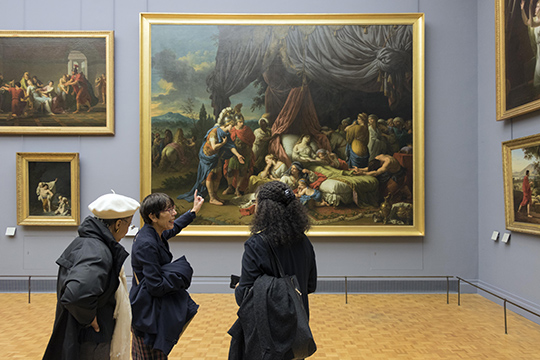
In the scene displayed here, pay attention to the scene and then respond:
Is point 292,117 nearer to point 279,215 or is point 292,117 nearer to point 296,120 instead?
point 296,120

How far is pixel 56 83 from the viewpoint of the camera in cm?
990

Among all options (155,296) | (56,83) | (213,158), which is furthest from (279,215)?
(56,83)

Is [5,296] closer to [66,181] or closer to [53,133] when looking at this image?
[66,181]

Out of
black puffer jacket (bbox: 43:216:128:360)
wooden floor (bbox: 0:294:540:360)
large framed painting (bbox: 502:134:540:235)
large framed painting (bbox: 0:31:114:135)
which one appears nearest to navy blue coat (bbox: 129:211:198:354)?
black puffer jacket (bbox: 43:216:128:360)

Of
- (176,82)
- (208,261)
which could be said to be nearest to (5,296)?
(208,261)

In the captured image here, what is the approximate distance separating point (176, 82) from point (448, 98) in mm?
6864

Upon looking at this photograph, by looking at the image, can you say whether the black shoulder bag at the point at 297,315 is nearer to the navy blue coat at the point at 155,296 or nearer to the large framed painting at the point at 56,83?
the navy blue coat at the point at 155,296

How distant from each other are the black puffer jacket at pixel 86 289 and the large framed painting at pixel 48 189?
301 inches

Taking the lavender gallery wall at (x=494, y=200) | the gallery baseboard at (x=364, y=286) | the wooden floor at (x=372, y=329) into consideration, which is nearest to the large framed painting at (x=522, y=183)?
the lavender gallery wall at (x=494, y=200)

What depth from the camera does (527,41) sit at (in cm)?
761

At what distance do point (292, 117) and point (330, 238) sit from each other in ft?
10.4

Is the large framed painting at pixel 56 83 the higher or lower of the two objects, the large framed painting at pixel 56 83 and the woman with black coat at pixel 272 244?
the higher

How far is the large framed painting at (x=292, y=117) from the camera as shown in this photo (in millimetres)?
9695

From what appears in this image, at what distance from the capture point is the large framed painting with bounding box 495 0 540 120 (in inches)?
292
